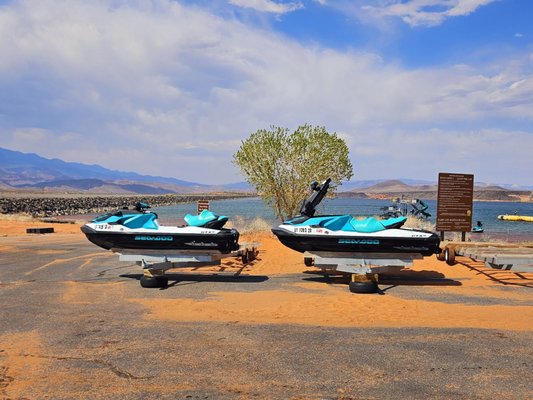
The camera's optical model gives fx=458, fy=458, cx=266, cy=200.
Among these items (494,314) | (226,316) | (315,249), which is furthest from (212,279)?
(494,314)

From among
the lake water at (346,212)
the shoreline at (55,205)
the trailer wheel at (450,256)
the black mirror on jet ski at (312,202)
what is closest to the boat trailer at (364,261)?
the black mirror on jet ski at (312,202)

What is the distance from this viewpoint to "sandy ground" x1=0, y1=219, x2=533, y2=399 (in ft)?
15.1

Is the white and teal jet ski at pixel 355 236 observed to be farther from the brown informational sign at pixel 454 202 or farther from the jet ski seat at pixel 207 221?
the brown informational sign at pixel 454 202

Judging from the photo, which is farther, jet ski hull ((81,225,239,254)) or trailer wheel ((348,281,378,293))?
jet ski hull ((81,225,239,254))

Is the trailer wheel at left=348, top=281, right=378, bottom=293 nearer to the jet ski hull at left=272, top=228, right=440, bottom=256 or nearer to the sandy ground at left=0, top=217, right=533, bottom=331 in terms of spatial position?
the sandy ground at left=0, top=217, right=533, bottom=331

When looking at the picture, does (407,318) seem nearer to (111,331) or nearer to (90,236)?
(111,331)

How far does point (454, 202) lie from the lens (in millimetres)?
16750

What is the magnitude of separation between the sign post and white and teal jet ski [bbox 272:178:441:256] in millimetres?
7905

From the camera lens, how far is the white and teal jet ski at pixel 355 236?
9164 millimetres

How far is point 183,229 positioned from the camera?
9.53 meters

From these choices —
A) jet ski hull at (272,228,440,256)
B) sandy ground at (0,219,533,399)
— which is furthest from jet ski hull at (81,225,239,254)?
jet ski hull at (272,228,440,256)

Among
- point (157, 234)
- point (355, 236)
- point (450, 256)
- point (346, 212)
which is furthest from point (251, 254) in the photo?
point (346, 212)

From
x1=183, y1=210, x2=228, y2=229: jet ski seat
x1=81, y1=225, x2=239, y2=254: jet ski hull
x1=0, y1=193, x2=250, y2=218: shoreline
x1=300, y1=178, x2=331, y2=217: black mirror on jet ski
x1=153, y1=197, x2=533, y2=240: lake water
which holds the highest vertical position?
x1=300, y1=178, x2=331, y2=217: black mirror on jet ski

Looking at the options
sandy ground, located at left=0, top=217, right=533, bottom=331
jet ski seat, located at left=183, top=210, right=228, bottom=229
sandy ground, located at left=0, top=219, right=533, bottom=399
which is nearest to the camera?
sandy ground, located at left=0, top=219, right=533, bottom=399
